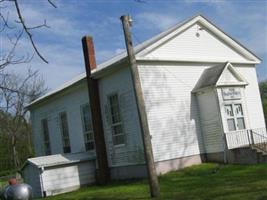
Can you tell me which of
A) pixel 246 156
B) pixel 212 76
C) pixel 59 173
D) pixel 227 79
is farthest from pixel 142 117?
pixel 59 173

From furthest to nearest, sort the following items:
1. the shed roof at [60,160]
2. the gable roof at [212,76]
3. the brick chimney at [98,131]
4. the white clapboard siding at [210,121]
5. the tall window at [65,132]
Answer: the tall window at [65,132] < the brick chimney at [98,131] < the shed roof at [60,160] < the gable roof at [212,76] < the white clapboard siding at [210,121]

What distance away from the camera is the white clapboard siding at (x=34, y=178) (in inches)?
938

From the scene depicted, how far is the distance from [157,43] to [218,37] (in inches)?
171

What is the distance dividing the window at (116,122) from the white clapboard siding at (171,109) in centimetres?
211

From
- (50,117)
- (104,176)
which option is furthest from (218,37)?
(50,117)

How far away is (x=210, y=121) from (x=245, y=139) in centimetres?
183

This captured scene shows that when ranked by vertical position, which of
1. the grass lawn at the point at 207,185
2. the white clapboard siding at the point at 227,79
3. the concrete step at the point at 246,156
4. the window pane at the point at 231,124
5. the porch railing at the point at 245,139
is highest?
the white clapboard siding at the point at 227,79

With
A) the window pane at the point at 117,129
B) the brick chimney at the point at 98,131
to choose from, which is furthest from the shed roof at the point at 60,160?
the window pane at the point at 117,129

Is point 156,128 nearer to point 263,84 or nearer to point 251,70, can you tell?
point 251,70

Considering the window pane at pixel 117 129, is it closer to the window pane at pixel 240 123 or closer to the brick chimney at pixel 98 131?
the brick chimney at pixel 98 131

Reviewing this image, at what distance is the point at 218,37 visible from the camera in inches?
1006

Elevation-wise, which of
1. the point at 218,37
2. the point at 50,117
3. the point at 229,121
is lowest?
the point at 229,121

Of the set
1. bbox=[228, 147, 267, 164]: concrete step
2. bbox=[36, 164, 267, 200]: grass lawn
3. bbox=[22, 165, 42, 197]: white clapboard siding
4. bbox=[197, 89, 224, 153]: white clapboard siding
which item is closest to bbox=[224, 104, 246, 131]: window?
bbox=[197, 89, 224, 153]: white clapboard siding

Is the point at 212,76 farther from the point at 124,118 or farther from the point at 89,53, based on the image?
the point at 89,53
